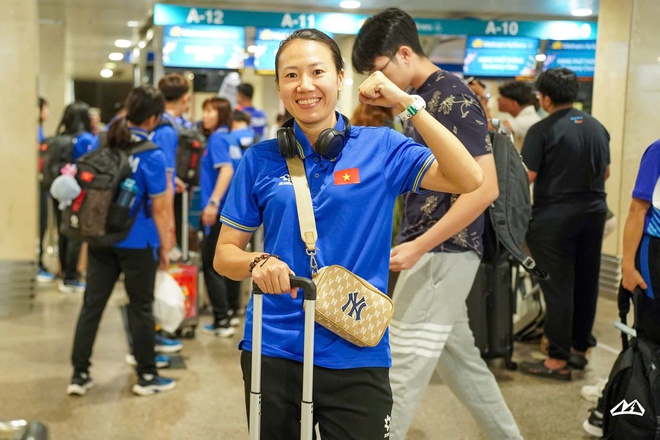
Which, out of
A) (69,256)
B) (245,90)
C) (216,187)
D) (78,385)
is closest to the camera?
(78,385)

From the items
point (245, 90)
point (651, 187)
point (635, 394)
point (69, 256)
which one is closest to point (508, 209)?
point (651, 187)

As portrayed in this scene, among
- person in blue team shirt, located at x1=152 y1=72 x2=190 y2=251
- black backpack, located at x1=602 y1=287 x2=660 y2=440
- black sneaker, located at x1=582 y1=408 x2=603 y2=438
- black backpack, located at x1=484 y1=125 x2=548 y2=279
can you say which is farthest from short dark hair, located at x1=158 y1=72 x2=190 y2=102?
black backpack, located at x1=602 y1=287 x2=660 y2=440

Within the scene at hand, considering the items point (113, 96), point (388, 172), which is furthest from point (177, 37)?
point (113, 96)

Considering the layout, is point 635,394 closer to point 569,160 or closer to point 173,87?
point 569,160

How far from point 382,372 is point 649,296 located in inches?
68.8

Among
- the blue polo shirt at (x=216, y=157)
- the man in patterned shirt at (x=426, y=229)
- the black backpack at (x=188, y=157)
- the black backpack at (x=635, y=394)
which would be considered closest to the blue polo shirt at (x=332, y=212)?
the man in patterned shirt at (x=426, y=229)

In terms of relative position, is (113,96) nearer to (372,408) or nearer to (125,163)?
(125,163)

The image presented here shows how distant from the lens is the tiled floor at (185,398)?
414cm

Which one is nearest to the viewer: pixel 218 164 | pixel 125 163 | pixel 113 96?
pixel 125 163

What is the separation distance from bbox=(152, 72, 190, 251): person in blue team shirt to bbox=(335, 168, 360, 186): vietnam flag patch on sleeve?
125 inches

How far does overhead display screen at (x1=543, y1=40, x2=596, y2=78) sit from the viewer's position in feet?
37.4

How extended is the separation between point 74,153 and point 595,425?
5796mm

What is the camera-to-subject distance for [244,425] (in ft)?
13.8

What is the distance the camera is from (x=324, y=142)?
202 centimetres
